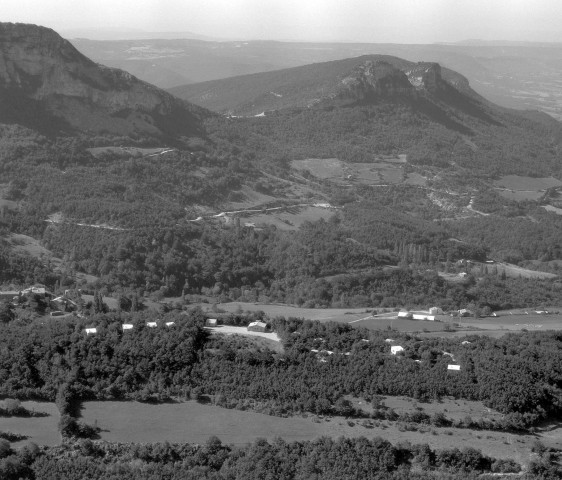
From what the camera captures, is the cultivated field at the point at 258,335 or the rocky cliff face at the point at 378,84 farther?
the rocky cliff face at the point at 378,84

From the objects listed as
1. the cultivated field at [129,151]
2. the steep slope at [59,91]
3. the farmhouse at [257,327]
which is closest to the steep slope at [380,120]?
the steep slope at [59,91]

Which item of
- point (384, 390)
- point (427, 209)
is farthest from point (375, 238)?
point (384, 390)

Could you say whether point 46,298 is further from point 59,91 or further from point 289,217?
point 59,91

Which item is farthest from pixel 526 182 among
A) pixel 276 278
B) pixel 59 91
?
pixel 59 91

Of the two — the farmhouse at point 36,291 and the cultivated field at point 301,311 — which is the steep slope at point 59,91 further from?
the cultivated field at point 301,311

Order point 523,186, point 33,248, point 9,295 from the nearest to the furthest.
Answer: point 9,295
point 33,248
point 523,186

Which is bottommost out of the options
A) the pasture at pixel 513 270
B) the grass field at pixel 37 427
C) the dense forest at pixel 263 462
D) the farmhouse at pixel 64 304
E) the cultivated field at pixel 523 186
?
the pasture at pixel 513 270
